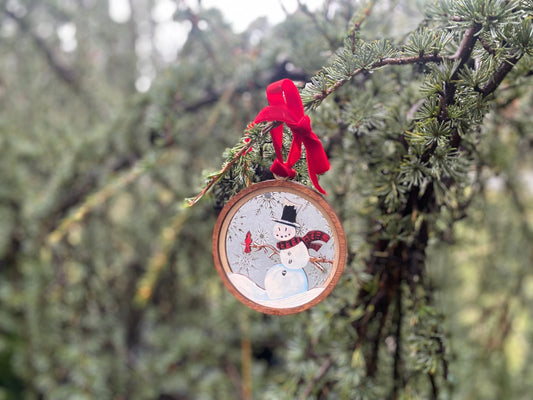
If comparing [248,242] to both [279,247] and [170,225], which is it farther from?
[170,225]

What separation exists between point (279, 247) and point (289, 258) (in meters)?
0.02

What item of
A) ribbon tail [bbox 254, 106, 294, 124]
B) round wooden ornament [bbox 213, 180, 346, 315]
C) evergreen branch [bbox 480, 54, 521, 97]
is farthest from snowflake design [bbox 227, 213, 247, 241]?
evergreen branch [bbox 480, 54, 521, 97]

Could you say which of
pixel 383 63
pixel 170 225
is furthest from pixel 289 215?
pixel 170 225

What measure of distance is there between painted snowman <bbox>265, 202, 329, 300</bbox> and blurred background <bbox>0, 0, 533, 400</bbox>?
0.15 metres

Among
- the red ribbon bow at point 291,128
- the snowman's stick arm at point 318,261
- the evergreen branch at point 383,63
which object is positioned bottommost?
the snowman's stick arm at point 318,261

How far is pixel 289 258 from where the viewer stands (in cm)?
40

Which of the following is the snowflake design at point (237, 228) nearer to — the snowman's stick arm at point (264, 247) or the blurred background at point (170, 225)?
the snowman's stick arm at point (264, 247)

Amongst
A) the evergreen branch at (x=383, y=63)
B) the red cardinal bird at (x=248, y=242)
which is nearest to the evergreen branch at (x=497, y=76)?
the evergreen branch at (x=383, y=63)

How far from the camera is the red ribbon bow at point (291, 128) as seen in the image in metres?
0.37

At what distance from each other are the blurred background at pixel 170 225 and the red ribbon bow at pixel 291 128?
0.53 ft

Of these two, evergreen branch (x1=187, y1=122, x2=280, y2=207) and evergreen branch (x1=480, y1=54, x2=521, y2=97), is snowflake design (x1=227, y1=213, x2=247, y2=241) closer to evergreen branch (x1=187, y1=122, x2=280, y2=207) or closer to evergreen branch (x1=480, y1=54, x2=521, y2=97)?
evergreen branch (x1=187, y1=122, x2=280, y2=207)

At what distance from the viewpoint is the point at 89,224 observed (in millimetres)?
1122

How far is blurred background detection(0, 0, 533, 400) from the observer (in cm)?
71

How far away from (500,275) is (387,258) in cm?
73
